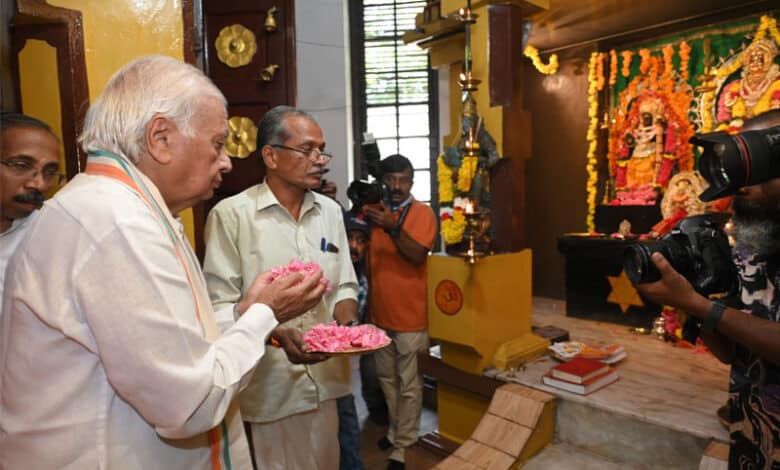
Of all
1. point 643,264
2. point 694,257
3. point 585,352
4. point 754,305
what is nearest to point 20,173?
point 643,264

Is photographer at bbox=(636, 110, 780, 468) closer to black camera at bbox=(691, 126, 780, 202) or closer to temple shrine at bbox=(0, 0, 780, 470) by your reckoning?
black camera at bbox=(691, 126, 780, 202)

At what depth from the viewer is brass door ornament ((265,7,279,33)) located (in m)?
4.57

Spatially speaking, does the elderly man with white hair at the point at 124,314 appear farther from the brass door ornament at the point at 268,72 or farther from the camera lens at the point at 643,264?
the brass door ornament at the point at 268,72

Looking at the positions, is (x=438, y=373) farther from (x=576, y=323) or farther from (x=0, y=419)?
(x=0, y=419)

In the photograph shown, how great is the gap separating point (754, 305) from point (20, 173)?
8.09 ft

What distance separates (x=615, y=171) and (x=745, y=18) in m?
1.62

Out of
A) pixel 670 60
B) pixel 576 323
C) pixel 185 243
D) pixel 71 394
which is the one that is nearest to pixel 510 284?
pixel 576 323

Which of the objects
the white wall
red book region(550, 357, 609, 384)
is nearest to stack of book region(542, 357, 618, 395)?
red book region(550, 357, 609, 384)

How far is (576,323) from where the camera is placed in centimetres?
462

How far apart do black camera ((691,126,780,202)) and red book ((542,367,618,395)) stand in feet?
5.15

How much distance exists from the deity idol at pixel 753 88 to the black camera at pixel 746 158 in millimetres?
3230

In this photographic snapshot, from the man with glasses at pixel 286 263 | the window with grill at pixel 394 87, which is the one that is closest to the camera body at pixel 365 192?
the man with glasses at pixel 286 263

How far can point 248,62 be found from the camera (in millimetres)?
4691

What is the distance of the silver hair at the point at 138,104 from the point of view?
115 centimetres
